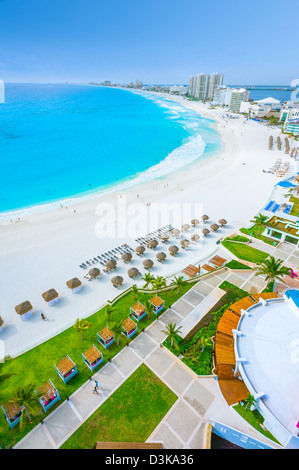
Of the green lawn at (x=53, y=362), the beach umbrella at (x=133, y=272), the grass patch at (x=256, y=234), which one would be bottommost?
the green lawn at (x=53, y=362)

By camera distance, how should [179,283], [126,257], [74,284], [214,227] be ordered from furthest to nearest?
[214,227] → [126,257] → [74,284] → [179,283]

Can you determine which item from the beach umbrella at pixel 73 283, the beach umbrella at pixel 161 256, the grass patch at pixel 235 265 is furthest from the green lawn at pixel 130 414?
the grass patch at pixel 235 265

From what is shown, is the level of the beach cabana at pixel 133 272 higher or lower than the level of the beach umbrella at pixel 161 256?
lower

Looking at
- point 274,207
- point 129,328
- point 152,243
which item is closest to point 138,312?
point 129,328

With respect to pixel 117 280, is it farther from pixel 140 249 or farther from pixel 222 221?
pixel 222 221

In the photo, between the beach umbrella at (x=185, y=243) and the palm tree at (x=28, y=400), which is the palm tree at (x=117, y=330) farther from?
the beach umbrella at (x=185, y=243)

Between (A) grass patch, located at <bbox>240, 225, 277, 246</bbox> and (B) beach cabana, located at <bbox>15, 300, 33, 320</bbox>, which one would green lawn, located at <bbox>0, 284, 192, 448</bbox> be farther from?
(A) grass patch, located at <bbox>240, 225, 277, 246</bbox>

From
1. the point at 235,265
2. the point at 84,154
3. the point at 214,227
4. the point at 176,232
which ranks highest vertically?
the point at 84,154
